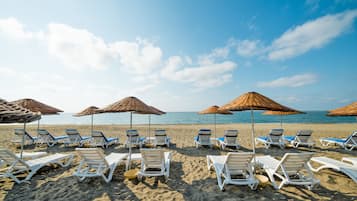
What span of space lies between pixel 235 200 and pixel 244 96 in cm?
246

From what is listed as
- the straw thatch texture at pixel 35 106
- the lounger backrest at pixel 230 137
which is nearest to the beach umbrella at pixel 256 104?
the lounger backrest at pixel 230 137

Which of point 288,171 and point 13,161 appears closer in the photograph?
point 288,171

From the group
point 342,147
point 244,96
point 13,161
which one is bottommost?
point 342,147

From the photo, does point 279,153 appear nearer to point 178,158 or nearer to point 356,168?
point 356,168

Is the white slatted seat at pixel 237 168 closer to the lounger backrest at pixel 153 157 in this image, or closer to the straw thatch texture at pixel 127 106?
the lounger backrest at pixel 153 157

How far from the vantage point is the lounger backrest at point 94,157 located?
3.72 m

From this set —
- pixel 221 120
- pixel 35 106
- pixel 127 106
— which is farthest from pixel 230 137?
pixel 221 120

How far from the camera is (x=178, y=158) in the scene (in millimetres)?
5945

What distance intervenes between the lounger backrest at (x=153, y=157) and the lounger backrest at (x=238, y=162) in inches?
60.9

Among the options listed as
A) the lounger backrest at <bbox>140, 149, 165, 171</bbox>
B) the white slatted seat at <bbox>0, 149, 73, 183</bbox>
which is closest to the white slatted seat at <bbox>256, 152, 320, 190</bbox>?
the lounger backrest at <bbox>140, 149, 165, 171</bbox>

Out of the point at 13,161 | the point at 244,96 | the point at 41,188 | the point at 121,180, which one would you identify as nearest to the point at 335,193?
the point at 244,96

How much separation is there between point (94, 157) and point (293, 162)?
462 centimetres

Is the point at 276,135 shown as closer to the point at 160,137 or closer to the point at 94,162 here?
the point at 160,137

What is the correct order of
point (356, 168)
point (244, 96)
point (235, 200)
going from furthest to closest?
point (244, 96) < point (356, 168) < point (235, 200)
